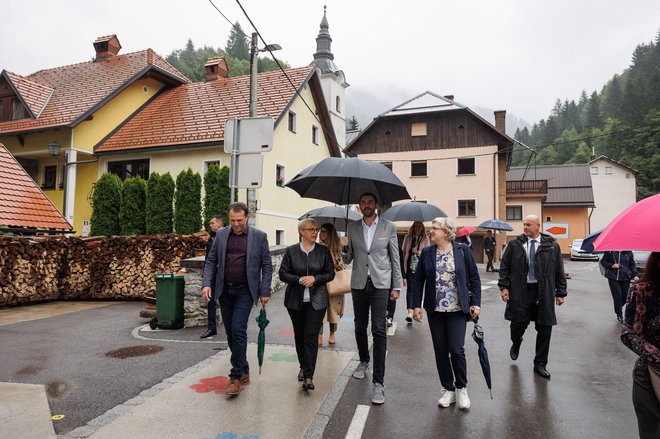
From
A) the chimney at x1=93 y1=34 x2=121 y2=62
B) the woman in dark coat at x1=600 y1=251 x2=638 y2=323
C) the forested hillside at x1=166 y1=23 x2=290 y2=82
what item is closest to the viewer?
the woman in dark coat at x1=600 y1=251 x2=638 y2=323

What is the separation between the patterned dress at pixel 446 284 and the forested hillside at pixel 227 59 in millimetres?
50176

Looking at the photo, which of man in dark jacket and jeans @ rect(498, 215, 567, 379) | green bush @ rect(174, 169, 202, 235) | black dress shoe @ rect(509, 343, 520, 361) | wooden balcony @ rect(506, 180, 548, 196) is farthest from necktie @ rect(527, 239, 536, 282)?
wooden balcony @ rect(506, 180, 548, 196)

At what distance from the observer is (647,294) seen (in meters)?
2.64

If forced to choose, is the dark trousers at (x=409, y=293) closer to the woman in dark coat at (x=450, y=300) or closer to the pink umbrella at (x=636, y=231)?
the woman in dark coat at (x=450, y=300)

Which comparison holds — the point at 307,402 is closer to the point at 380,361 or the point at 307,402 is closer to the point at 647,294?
the point at 380,361

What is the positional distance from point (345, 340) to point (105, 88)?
2050 centimetres

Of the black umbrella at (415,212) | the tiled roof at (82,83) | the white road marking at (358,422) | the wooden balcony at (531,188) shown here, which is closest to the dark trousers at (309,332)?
the white road marking at (358,422)

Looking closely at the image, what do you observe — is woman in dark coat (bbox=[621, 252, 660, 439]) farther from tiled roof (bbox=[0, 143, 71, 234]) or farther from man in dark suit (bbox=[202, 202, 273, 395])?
tiled roof (bbox=[0, 143, 71, 234])

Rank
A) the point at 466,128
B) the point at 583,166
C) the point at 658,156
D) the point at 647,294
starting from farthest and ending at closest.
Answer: the point at 658,156 < the point at 583,166 < the point at 466,128 < the point at 647,294

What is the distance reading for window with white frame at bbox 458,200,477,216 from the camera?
108 feet

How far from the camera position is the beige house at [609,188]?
163 ft

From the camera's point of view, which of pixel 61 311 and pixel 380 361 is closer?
pixel 380 361

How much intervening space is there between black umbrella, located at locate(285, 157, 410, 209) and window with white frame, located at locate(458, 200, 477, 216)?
1128 inches

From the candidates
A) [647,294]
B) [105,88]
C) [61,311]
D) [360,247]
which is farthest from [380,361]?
[105,88]
